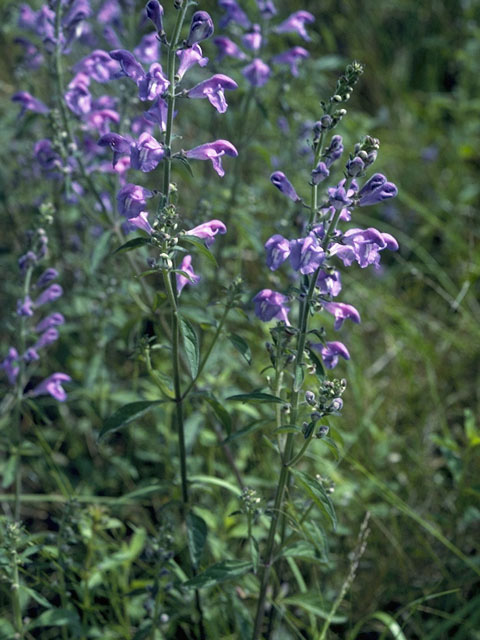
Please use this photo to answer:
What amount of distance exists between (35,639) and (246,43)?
144 inches

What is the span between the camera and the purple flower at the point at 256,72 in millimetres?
4105

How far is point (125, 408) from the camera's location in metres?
2.90

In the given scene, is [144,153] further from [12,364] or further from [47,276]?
[12,364]

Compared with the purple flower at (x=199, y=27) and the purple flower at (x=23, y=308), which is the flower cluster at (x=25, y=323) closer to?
the purple flower at (x=23, y=308)

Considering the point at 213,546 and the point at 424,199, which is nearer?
the point at 213,546

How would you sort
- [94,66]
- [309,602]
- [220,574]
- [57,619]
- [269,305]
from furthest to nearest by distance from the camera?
[94,66]
[309,602]
[57,619]
[220,574]
[269,305]

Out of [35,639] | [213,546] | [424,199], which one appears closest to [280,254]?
[213,546]

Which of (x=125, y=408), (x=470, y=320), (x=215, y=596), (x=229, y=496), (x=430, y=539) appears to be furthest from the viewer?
(x=470, y=320)

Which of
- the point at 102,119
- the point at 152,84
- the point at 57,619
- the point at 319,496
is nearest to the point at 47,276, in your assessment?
the point at 102,119

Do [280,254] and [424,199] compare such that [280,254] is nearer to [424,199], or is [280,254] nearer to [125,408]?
[125,408]

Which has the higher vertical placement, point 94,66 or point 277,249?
point 94,66

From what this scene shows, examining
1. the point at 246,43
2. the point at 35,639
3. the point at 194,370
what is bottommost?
the point at 35,639

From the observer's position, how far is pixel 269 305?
108 inches

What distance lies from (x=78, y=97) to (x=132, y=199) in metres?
1.44
